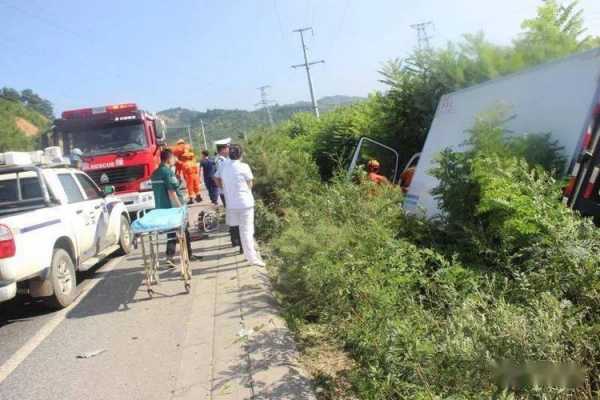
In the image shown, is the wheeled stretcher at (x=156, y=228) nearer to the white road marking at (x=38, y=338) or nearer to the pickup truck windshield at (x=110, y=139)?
the white road marking at (x=38, y=338)

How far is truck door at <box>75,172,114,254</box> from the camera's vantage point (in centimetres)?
829

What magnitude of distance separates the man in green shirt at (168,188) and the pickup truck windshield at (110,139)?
5745 mm

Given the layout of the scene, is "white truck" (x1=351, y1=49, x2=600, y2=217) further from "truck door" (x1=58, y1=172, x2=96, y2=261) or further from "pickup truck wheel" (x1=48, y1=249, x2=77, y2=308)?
"truck door" (x1=58, y1=172, x2=96, y2=261)

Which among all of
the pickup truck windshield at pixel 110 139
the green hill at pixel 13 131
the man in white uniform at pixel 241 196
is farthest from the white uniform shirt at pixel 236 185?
the green hill at pixel 13 131

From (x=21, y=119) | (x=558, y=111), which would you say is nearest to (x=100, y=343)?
(x=558, y=111)

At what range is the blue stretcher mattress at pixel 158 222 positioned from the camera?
605 cm

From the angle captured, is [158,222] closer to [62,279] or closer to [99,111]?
[62,279]

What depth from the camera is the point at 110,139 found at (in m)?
13.4

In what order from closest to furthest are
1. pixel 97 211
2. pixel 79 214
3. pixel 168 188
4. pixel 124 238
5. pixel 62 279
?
pixel 62 279 < pixel 79 214 < pixel 168 188 < pixel 97 211 < pixel 124 238

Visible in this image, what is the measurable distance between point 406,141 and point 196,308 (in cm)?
661

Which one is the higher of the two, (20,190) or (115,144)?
(115,144)

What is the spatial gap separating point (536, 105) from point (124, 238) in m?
7.39

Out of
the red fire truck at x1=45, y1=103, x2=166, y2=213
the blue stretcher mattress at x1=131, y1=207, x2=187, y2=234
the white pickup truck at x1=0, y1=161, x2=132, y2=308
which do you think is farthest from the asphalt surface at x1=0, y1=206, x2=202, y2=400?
the red fire truck at x1=45, y1=103, x2=166, y2=213

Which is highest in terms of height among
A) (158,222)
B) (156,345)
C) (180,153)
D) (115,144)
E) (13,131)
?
(13,131)
